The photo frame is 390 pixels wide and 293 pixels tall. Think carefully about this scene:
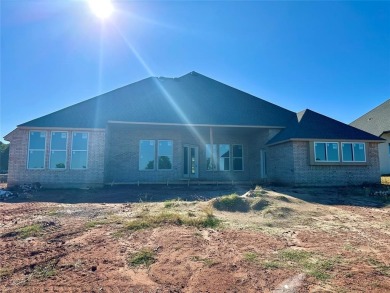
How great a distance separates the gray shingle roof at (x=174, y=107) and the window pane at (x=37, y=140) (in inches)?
20.2

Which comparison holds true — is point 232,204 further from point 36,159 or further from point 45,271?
point 36,159

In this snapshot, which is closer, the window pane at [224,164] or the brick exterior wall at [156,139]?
the brick exterior wall at [156,139]

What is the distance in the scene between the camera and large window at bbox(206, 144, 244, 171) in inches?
778

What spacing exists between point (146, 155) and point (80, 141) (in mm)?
4284

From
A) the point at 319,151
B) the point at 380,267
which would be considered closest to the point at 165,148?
the point at 319,151

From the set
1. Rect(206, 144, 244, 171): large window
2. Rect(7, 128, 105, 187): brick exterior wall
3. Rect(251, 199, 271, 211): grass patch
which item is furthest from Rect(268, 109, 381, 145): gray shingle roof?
Rect(7, 128, 105, 187): brick exterior wall

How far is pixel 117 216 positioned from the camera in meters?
7.14

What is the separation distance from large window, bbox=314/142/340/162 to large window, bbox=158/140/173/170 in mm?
8819

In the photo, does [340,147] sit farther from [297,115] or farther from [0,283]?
[0,283]

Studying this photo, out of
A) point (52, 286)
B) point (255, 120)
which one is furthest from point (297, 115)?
point (52, 286)

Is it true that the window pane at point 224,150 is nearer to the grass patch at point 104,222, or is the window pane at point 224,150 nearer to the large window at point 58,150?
the large window at point 58,150

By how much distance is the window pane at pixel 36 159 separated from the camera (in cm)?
1434

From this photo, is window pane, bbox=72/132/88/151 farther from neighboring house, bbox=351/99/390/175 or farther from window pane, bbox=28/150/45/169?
neighboring house, bbox=351/99/390/175

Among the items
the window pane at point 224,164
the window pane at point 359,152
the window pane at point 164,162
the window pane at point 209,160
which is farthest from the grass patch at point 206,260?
the window pane at point 224,164
